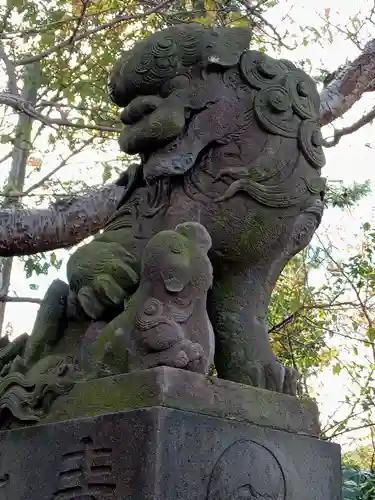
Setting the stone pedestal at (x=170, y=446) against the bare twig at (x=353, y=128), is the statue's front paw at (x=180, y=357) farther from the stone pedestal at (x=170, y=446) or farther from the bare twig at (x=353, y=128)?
the bare twig at (x=353, y=128)

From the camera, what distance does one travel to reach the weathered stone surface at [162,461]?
1.63 m

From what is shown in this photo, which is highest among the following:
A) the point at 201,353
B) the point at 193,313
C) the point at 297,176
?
the point at 297,176

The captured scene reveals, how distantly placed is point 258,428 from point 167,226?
2.14ft

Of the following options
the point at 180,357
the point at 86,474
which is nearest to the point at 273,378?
the point at 180,357

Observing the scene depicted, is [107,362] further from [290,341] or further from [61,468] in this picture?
[290,341]

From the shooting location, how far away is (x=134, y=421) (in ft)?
5.49

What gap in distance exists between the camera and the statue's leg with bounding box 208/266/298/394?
205cm

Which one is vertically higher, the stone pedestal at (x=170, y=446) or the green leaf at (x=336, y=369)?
the green leaf at (x=336, y=369)

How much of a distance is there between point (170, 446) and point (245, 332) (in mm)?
562

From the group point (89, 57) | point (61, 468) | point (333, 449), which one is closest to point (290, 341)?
point (89, 57)

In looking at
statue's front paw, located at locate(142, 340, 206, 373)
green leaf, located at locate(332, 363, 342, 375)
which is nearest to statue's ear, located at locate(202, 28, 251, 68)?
statue's front paw, located at locate(142, 340, 206, 373)

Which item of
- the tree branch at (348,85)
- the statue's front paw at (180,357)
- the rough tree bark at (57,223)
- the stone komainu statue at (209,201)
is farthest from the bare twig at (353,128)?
the statue's front paw at (180,357)

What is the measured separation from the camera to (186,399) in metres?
1.72

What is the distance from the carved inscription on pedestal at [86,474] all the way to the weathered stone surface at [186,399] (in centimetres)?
10
